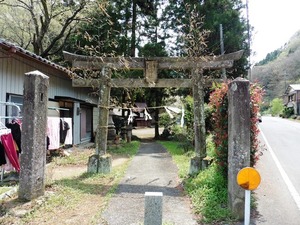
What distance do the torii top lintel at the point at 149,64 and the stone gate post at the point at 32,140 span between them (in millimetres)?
2829

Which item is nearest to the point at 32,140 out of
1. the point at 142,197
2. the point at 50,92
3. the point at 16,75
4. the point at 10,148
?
the point at 10,148

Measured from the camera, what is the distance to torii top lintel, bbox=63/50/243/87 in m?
8.34

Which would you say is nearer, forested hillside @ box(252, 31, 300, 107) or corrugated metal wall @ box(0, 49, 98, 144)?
corrugated metal wall @ box(0, 49, 98, 144)

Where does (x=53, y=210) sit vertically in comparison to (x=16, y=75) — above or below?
below

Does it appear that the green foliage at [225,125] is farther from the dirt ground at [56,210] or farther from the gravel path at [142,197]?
the dirt ground at [56,210]

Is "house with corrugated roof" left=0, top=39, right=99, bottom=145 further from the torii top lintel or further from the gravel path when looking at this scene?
the gravel path

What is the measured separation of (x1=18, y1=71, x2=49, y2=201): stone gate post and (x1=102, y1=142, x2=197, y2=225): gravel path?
1.65 meters

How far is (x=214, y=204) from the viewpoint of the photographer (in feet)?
17.7

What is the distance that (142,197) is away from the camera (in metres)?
6.29

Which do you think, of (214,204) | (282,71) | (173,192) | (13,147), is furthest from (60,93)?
(282,71)

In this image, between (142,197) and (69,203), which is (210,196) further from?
(69,203)

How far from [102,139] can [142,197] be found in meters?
2.90

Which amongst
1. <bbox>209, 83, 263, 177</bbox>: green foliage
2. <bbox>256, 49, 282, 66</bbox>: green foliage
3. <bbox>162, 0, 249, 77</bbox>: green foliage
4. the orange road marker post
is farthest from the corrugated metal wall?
<bbox>256, 49, 282, 66</bbox>: green foliage

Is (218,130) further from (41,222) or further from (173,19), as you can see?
(173,19)
